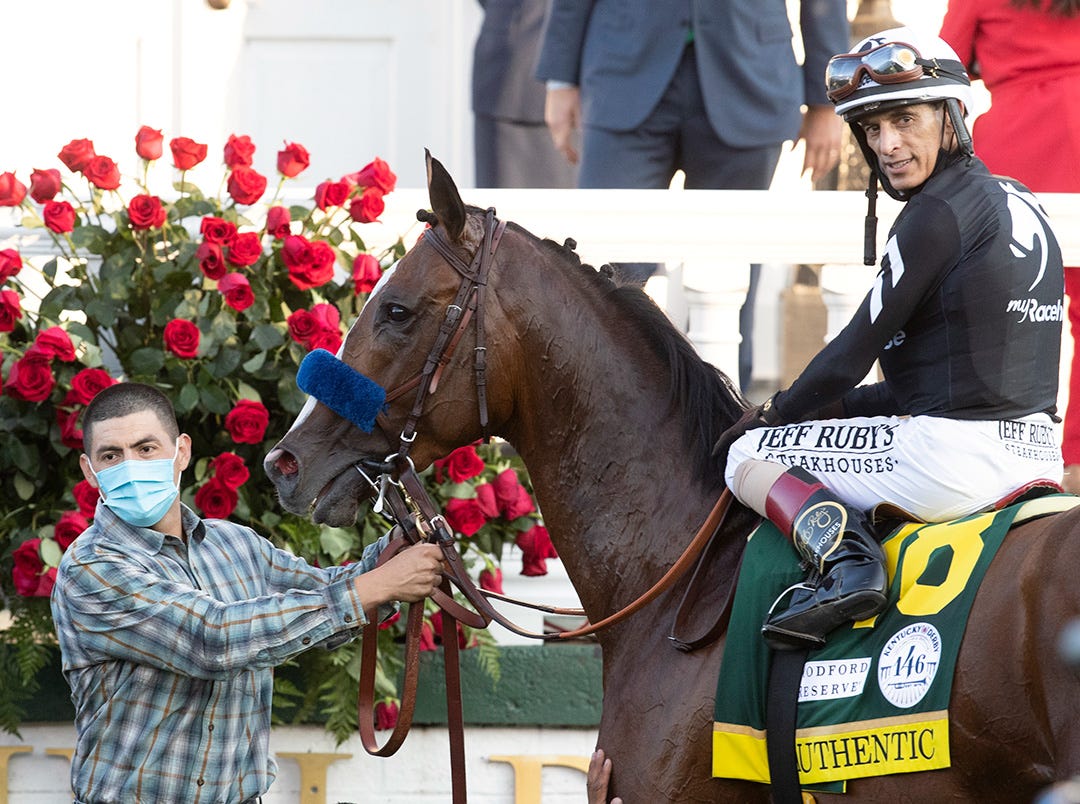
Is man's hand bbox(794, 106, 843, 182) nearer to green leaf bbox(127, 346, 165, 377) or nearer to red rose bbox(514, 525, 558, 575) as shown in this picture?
red rose bbox(514, 525, 558, 575)

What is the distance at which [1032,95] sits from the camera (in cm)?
477

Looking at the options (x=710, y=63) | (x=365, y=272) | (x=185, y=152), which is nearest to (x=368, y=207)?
(x=365, y=272)

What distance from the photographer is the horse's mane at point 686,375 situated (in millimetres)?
3379

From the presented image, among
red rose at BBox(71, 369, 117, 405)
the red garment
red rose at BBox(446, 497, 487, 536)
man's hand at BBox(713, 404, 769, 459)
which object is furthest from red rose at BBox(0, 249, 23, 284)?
the red garment

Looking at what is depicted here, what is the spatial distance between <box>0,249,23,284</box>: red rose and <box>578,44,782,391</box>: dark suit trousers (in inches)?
78.8

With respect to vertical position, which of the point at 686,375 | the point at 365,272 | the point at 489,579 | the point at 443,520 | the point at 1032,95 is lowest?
the point at 489,579

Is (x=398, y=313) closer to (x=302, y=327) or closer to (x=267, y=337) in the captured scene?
(x=302, y=327)

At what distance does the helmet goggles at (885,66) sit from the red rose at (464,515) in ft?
5.59

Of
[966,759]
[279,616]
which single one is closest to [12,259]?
[279,616]

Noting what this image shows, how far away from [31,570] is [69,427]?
0.40 metres

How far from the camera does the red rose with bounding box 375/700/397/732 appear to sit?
427cm

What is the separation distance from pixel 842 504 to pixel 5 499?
2.49 m

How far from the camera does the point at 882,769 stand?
8.90ft

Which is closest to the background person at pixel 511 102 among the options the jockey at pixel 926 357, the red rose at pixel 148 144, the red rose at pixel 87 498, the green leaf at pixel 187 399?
the red rose at pixel 148 144
